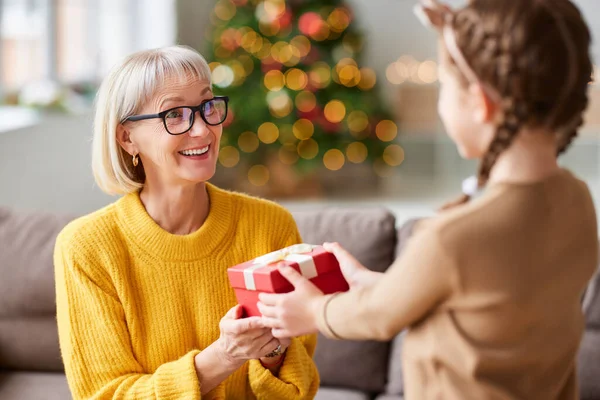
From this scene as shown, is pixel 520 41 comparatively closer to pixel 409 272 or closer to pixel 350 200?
pixel 409 272

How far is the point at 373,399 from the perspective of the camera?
7.97ft

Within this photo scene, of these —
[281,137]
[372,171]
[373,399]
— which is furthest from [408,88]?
[373,399]

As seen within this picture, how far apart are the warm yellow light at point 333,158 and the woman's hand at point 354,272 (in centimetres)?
498

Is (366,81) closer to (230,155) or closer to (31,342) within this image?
(230,155)

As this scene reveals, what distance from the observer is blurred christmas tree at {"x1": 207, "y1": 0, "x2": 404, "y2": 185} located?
6188mm

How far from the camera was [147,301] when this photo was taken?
1.80 meters

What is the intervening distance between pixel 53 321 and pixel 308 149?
404cm

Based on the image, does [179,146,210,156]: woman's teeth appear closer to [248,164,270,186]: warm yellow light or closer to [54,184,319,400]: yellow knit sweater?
[54,184,319,400]: yellow knit sweater

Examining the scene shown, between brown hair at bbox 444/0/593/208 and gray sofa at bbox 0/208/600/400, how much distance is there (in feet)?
4.64

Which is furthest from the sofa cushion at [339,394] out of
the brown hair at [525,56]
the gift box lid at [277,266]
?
the brown hair at [525,56]

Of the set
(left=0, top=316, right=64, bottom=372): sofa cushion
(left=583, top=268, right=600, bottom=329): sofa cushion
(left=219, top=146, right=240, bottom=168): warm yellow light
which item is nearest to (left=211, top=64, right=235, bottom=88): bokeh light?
(left=219, top=146, right=240, bottom=168): warm yellow light

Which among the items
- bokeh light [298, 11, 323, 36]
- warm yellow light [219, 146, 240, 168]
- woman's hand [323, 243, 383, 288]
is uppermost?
bokeh light [298, 11, 323, 36]

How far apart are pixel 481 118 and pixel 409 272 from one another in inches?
8.9

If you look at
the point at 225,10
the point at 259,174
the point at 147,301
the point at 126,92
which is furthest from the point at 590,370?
the point at 225,10
